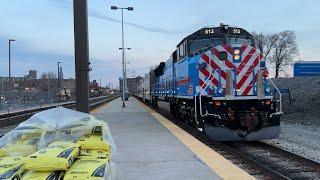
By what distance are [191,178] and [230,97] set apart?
7685 mm

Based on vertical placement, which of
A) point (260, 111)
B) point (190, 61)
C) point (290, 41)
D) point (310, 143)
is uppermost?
point (290, 41)

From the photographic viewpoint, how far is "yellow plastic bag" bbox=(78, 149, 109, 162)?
17.0 ft

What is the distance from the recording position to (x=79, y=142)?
542cm

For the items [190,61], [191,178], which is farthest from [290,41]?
[191,178]

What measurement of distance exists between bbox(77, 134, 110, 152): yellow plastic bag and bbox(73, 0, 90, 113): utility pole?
19.5 feet

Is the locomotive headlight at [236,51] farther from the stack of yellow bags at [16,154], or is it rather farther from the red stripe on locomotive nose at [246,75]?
the stack of yellow bags at [16,154]

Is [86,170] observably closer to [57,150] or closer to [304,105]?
[57,150]

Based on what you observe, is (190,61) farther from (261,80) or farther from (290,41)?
(290,41)

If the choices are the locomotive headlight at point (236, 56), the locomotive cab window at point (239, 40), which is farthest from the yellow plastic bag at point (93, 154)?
the locomotive cab window at point (239, 40)

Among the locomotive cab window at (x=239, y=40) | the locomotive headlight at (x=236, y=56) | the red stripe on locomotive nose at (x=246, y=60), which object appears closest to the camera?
the red stripe on locomotive nose at (x=246, y=60)

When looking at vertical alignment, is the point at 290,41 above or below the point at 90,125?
above

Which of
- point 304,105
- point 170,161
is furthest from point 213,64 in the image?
point 304,105

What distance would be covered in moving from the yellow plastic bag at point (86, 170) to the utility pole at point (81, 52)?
6.52 metres

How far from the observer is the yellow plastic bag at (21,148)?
5.21 meters
